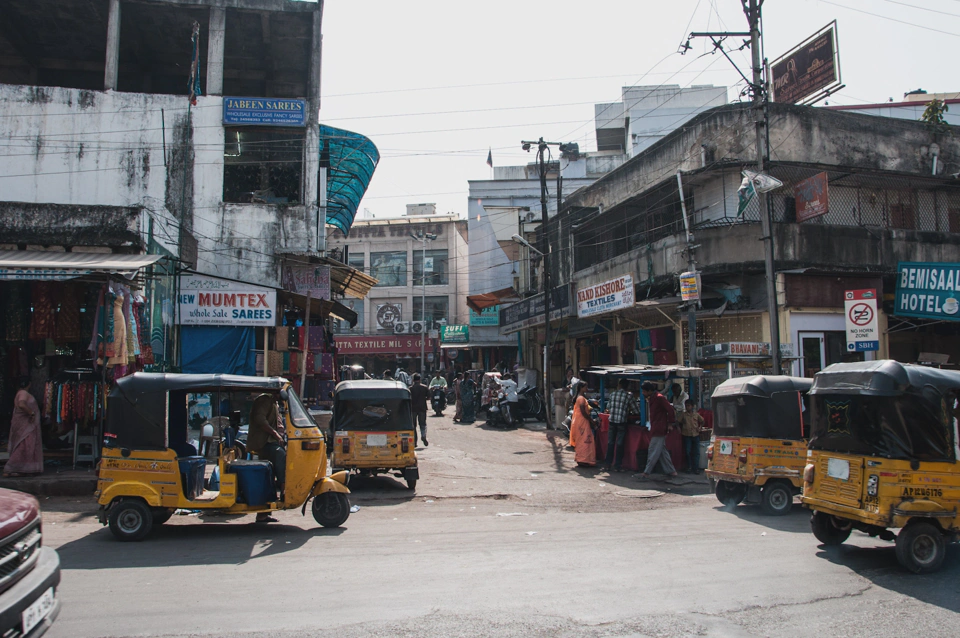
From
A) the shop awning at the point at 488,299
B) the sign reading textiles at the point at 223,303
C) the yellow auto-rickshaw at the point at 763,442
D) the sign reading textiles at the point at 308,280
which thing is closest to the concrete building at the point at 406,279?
the shop awning at the point at 488,299

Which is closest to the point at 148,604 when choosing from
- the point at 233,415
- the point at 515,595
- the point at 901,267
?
Result: the point at 515,595

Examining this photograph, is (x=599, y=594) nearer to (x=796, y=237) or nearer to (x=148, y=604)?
(x=148, y=604)

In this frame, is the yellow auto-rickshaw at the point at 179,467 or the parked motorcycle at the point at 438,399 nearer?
the yellow auto-rickshaw at the point at 179,467

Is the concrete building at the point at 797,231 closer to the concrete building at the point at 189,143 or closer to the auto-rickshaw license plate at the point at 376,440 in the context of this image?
the auto-rickshaw license plate at the point at 376,440

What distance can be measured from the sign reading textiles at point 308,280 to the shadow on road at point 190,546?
1238 centimetres

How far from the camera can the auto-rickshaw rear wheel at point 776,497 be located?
33.5ft

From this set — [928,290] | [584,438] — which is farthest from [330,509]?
[928,290]

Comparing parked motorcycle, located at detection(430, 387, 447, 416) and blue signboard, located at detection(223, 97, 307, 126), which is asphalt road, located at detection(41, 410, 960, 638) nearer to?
blue signboard, located at detection(223, 97, 307, 126)

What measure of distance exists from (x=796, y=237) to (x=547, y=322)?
921cm

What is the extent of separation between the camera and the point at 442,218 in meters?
52.5

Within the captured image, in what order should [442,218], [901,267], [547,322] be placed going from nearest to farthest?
[901,267] < [547,322] < [442,218]

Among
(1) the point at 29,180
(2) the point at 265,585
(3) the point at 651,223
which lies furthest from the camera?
(3) the point at 651,223

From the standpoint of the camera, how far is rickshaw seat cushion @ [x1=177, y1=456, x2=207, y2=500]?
845 centimetres

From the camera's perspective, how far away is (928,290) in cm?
1705
